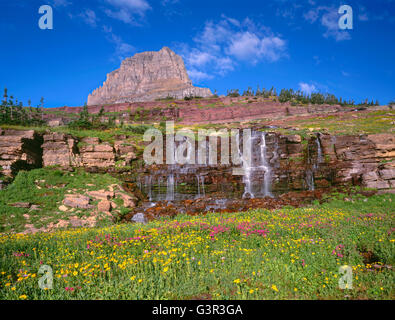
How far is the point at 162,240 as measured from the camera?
7.58m

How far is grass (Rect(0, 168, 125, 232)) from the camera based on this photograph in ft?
43.8

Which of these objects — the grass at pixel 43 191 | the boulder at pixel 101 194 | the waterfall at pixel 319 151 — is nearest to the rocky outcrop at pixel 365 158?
the waterfall at pixel 319 151

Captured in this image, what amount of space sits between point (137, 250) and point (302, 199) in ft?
50.3

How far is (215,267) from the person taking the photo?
549 centimetres

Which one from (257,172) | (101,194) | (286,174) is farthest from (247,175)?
(101,194)

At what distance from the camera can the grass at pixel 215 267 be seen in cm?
427

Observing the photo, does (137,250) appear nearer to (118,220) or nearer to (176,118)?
(118,220)

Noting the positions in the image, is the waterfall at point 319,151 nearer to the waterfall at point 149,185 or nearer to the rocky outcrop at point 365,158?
the rocky outcrop at point 365,158

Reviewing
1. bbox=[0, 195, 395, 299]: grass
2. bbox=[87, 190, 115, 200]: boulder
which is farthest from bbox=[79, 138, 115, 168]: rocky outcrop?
bbox=[0, 195, 395, 299]: grass

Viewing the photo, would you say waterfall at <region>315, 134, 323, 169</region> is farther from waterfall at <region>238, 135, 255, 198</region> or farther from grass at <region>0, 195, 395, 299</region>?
grass at <region>0, 195, 395, 299</region>

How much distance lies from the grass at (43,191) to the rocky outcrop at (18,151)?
3.06 feet

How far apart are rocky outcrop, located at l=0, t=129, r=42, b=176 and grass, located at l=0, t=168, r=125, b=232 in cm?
93

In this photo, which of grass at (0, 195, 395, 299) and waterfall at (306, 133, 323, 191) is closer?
grass at (0, 195, 395, 299)
